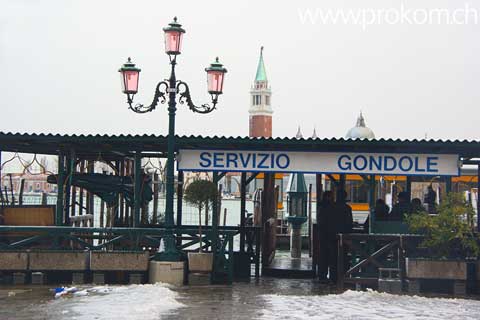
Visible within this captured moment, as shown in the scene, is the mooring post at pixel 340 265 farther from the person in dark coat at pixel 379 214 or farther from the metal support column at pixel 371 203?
the person in dark coat at pixel 379 214

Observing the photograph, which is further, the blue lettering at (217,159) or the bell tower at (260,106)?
the bell tower at (260,106)

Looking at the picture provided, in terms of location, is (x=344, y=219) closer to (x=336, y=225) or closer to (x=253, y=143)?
(x=336, y=225)

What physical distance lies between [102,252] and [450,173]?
21.7ft

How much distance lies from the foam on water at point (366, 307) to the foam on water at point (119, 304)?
1.54 meters

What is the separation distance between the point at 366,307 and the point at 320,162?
390 cm

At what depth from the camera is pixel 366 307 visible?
11719mm

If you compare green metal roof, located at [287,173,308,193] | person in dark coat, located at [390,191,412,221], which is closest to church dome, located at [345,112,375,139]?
green metal roof, located at [287,173,308,193]

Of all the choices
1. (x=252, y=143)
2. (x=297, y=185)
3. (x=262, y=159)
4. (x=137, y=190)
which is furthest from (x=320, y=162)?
(x=297, y=185)

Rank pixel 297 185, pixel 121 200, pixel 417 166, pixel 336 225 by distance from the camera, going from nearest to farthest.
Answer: pixel 417 166 < pixel 336 225 < pixel 121 200 < pixel 297 185

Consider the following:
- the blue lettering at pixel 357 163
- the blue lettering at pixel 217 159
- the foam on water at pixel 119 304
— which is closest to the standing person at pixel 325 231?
the blue lettering at pixel 357 163

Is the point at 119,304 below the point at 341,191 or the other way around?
below

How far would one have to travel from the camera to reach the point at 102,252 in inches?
555

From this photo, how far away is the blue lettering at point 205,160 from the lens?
1502 cm

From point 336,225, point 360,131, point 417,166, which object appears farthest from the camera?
point 360,131
